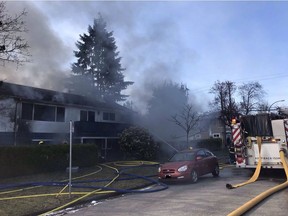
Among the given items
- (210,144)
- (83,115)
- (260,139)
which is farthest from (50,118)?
(210,144)

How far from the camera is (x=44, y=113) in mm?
22344

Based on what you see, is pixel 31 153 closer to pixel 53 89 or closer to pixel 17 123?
pixel 17 123

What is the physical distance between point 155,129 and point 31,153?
13509 millimetres

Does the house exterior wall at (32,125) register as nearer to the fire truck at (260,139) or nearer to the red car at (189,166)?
the red car at (189,166)

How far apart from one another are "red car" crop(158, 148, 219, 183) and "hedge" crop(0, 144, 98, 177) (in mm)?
6450

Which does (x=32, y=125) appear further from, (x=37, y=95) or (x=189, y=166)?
(x=189, y=166)

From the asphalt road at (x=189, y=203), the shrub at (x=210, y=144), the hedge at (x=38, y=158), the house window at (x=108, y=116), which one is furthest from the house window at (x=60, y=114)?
the asphalt road at (x=189, y=203)

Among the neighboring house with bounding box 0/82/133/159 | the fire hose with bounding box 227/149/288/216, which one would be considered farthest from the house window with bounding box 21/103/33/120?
the fire hose with bounding box 227/149/288/216

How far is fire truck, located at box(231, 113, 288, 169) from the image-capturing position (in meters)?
12.5

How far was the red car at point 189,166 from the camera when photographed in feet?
39.5

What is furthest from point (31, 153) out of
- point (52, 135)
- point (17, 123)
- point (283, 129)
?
point (283, 129)

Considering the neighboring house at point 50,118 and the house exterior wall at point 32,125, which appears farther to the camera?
the neighboring house at point 50,118

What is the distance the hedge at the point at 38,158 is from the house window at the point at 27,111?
16.4ft

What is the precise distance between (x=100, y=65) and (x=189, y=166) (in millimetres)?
23233
